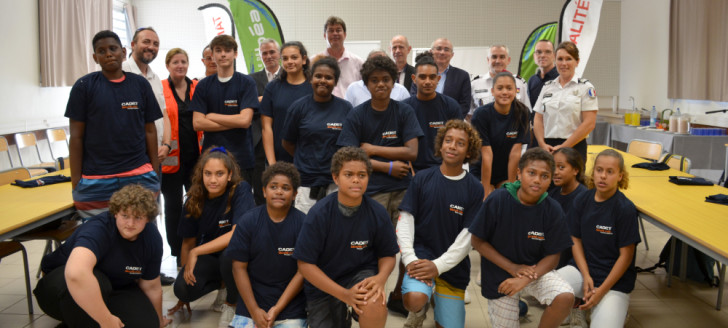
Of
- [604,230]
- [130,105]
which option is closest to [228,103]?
[130,105]

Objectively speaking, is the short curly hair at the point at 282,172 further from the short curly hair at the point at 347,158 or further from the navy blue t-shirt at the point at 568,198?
the navy blue t-shirt at the point at 568,198

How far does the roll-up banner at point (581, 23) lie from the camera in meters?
6.59

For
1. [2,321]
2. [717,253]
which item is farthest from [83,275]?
[717,253]

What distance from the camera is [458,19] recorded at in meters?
9.93

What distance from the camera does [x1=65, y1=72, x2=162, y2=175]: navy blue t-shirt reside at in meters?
2.96

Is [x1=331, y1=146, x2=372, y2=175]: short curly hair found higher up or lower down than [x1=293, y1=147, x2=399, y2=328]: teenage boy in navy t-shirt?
higher up

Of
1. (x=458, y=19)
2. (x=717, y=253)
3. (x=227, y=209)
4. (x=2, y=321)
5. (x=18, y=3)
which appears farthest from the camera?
(x=458, y=19)

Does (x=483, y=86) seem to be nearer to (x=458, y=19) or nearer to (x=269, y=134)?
(x=269, y=134)

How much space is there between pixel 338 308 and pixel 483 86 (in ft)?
9.00

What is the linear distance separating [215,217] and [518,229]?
1.60 meters

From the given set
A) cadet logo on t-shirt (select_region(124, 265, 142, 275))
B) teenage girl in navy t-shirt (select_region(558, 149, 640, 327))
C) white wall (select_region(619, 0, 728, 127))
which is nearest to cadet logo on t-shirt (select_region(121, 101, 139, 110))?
cadet logo on t-shirt (select_region(124, 265, 142, 275))

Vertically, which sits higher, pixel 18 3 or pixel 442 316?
pixel 18 3

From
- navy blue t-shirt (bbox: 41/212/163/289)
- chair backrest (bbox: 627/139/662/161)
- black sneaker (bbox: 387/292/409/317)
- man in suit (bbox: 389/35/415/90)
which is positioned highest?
man in suit (bbox: 389/35/415/90)

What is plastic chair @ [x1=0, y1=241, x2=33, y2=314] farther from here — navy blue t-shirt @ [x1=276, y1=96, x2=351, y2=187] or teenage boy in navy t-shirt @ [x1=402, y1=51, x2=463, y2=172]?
teenage boy in navy t-shirt @ [x1=402, y1=51, x2=463, y2=172]
